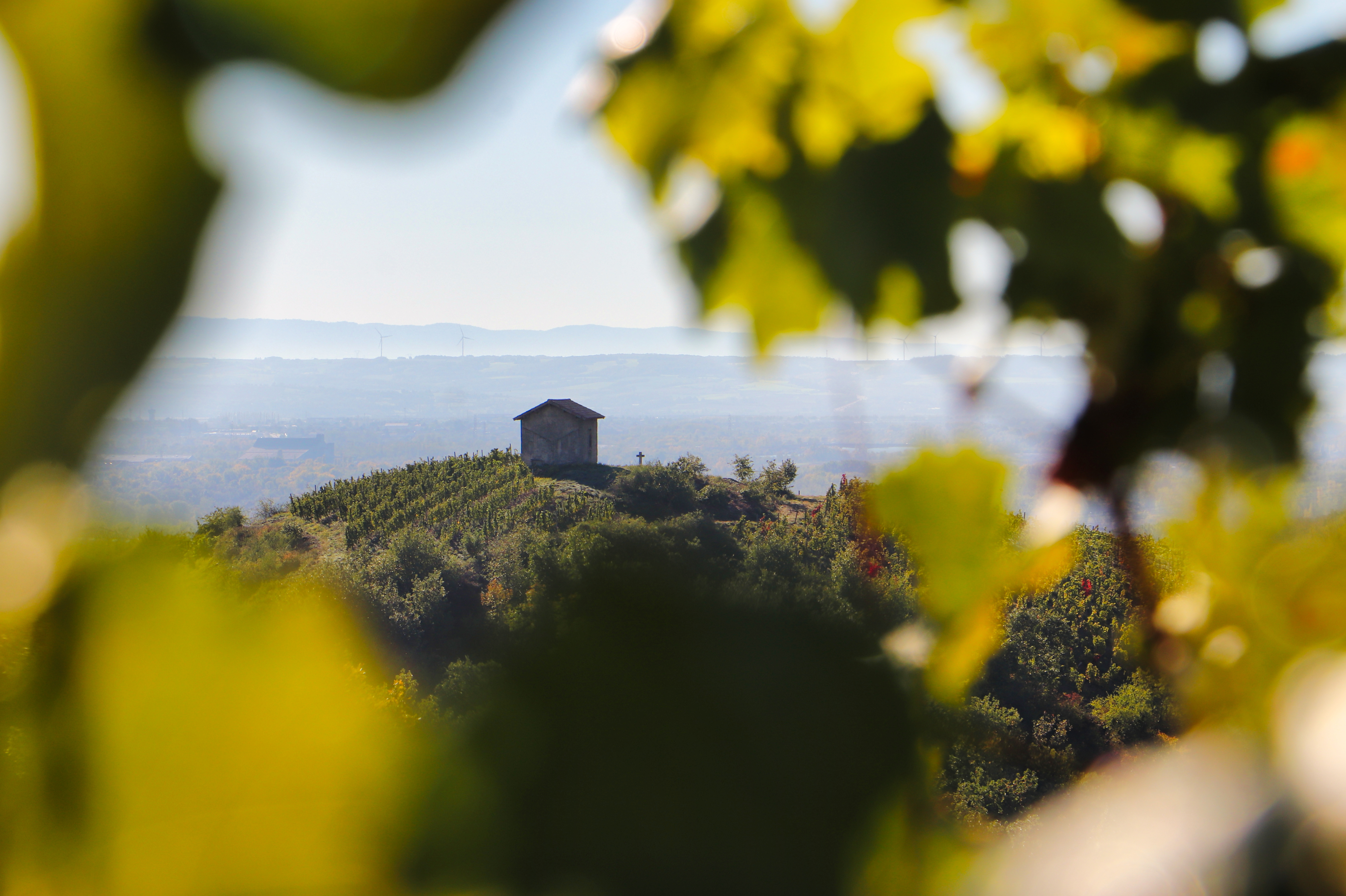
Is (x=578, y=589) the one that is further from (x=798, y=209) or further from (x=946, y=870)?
(x=798, y=209)

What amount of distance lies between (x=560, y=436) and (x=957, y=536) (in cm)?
1890

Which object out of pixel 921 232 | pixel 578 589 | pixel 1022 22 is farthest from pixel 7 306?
pixel 1022 22

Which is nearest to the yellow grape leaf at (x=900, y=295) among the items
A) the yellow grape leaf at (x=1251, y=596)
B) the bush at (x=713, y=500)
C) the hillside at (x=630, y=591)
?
the hillside at (x=630, y=591)

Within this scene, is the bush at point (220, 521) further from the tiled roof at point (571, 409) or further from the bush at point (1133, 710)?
the tiled roof at point (571, 409)

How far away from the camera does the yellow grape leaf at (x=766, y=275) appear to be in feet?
1.39

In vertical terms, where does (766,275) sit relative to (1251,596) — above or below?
above

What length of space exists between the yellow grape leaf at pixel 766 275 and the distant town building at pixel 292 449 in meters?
0.56

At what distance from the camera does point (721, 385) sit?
1660 mm

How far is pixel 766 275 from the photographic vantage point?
44 centimetres

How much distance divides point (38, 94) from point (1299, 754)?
0.34 metres

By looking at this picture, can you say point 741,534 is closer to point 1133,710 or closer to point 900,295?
point 900,295

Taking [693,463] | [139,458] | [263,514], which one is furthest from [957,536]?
[693,463]

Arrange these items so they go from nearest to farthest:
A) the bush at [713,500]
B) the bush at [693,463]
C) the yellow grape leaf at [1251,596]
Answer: the yellow grape leaf at [1251,596], the bush at [713,500], the bush at [693,463]

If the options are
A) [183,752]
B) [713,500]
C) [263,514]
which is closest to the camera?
[183,752]
